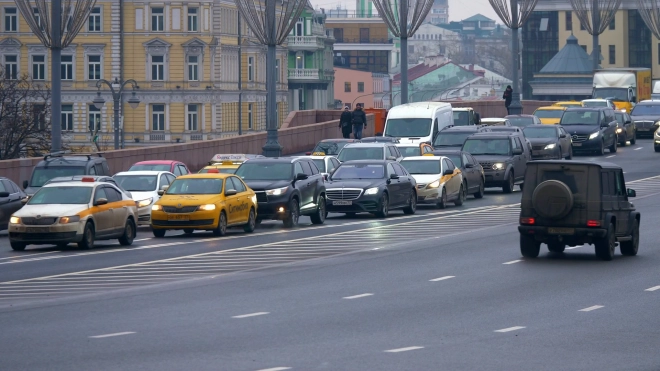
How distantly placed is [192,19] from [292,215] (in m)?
77.3

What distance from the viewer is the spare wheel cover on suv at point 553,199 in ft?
70.8

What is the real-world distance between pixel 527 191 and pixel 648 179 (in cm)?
2217

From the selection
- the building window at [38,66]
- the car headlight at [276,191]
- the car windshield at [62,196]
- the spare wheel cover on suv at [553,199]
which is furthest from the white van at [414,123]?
the building window at [38,66]

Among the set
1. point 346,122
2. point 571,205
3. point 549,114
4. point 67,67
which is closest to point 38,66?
point 67,67

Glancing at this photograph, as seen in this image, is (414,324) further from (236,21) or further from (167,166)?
(236,21)

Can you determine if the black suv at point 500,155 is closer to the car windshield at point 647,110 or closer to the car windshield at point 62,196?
the car windshield at point 62,196

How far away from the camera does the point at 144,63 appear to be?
10531 centimetres

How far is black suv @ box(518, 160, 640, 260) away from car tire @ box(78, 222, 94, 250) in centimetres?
829

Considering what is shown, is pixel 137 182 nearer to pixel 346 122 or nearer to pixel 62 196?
pixel 62 196

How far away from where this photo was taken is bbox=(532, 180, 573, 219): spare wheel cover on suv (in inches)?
850

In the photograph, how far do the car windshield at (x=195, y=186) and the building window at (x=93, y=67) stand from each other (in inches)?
3074

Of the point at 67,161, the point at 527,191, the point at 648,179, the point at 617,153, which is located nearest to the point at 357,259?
the point at 527,191

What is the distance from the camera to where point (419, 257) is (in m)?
22.8

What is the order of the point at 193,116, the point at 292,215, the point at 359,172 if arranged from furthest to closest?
the point at 193,116 < the point at 359,172 < the point at 292,215
